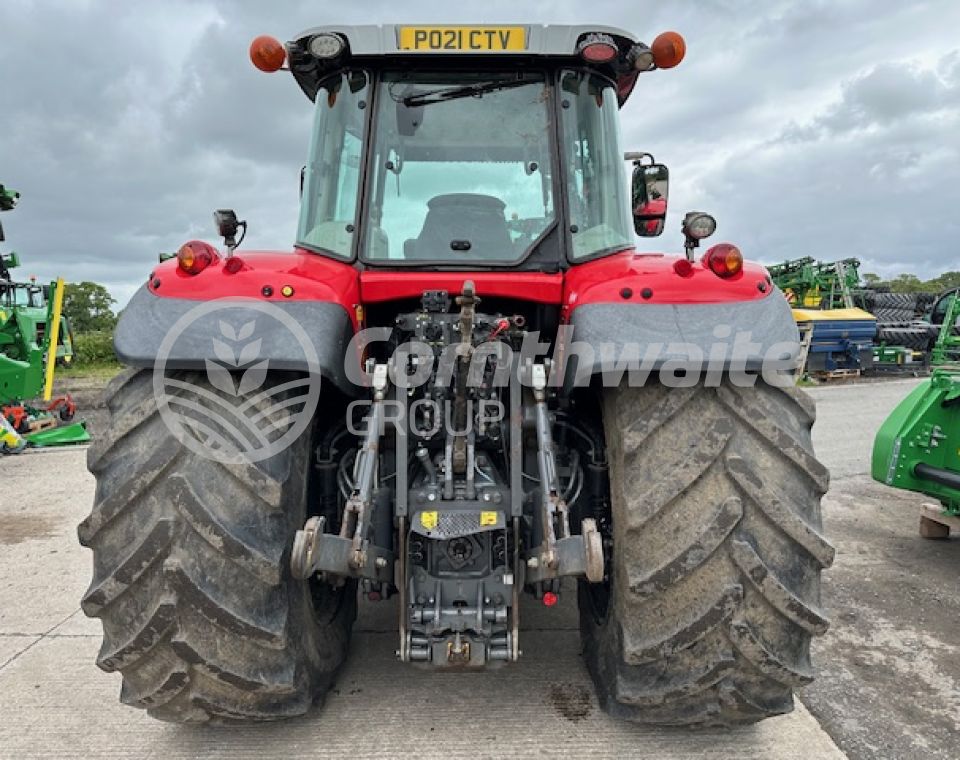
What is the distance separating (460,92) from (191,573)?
1.96m

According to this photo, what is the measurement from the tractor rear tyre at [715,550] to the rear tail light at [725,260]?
40 cm

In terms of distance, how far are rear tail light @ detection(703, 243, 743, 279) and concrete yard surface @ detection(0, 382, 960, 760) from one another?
5.14 ft

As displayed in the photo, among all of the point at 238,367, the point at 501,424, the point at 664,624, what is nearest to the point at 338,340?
the point at 238,367

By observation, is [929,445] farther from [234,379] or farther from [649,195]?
[234,379]

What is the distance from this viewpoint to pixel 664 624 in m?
2.07

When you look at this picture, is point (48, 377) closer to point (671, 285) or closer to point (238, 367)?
point (238, 367)

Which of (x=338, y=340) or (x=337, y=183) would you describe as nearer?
(x=338, y=340)

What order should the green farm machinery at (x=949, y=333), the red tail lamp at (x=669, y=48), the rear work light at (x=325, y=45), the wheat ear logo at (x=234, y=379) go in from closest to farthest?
1. the wheat ear logo at (x=234, y=379)
2. the rear work light at (x=325, y=45)
3. the red tail lamp at (x=669, y=48)
4. the green farm machinery at (x=949, y=333)

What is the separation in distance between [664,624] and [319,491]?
4.22 feet

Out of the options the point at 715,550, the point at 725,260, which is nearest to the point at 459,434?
the point at 715,550

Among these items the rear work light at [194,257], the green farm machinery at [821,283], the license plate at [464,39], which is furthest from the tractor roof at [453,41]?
the green farm machinery at [821,283]

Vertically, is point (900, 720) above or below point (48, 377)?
below

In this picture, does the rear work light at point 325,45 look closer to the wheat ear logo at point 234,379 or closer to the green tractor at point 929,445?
the wheat ear logo at point 234,379

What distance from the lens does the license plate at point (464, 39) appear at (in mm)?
2600
